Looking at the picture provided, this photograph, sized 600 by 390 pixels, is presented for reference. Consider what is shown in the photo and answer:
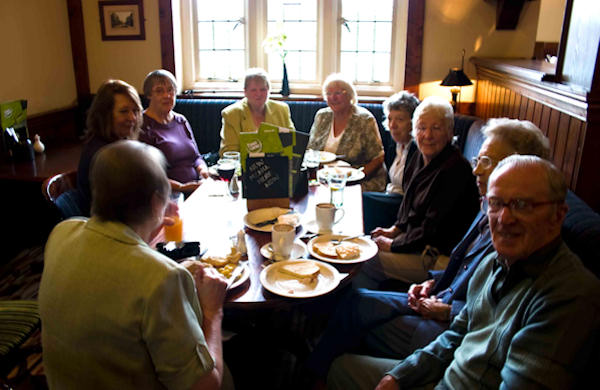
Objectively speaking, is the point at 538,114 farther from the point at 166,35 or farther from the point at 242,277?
the point at 166,35

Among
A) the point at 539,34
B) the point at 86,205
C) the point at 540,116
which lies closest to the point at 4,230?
the point at 86,205

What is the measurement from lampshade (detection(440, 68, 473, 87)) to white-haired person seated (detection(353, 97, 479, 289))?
1.68m

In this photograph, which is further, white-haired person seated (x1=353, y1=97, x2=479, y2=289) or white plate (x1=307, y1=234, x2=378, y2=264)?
white-haired person seated (x1=353, y1=97, x2=479, y2=289)

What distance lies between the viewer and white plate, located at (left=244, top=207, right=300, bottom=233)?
191cm

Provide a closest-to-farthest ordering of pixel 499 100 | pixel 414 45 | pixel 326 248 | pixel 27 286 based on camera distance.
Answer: pixel 326 248, pixel 27 286, pixel 499 100, pixel 414 45

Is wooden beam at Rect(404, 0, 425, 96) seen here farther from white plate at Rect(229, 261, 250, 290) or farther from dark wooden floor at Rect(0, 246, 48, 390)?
dark wooden floor at Rect(0, 246, 48, 390)

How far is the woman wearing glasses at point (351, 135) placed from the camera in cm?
336

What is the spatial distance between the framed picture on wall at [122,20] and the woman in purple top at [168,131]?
1.61 metres

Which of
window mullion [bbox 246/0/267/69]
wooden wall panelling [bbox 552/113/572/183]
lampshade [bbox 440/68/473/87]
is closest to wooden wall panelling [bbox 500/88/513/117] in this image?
lampshade [bbox 440/68/473/87]

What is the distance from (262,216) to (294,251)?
340 mm

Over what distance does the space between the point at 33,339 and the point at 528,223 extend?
2441mm

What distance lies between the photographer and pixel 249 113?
3596 millimetres

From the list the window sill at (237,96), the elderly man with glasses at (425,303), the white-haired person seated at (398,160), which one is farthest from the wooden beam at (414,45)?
the elderly man with glasses at (425,303)

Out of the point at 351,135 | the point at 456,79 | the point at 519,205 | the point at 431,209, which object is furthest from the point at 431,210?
the point at 456,79
